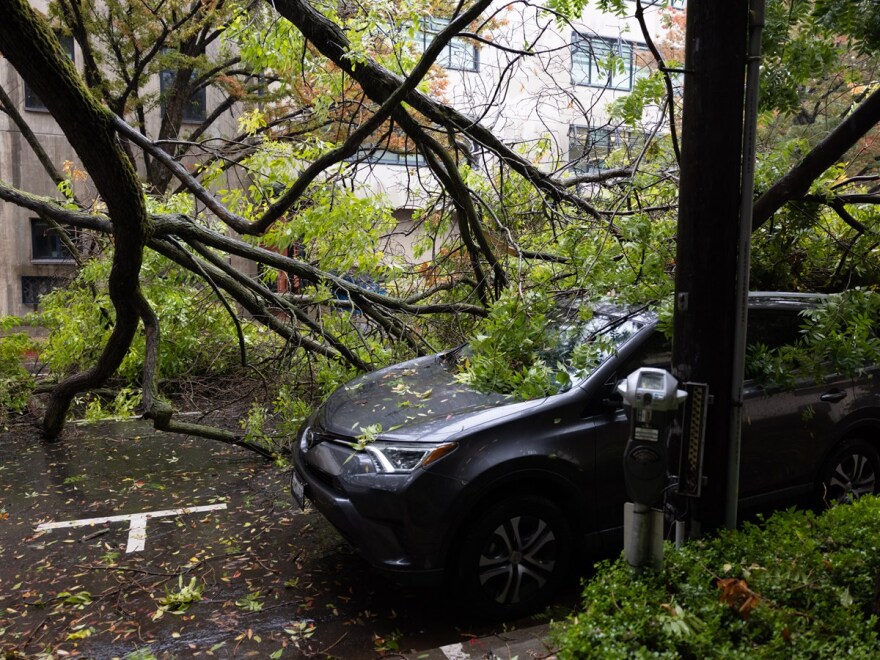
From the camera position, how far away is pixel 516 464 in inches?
162

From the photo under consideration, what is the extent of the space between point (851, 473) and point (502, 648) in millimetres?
3288

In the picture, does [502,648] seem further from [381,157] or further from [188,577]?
[381,157]

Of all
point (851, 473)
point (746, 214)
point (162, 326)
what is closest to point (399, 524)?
point (746, 214)

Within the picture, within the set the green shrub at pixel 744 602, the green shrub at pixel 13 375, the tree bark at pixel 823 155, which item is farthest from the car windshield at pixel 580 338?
the green shrub at pixel 13 375

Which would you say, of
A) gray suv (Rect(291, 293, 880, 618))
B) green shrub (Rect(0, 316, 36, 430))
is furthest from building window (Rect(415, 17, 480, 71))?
green shrub (Rect(0, 316, 36, 430))

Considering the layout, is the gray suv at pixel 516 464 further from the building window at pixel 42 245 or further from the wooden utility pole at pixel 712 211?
the building window at pixel 42 245

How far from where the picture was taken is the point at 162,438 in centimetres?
841

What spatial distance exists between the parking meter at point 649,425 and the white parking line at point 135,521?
12.8 ft

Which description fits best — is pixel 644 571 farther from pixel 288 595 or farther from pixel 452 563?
pixel 288 595

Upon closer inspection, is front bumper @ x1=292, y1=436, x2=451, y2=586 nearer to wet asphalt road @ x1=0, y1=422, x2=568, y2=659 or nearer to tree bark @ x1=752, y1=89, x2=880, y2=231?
wet asphalt road @ x1=0, y1=422, x2=568, y2=659

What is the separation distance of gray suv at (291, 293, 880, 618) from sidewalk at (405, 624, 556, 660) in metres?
0.34

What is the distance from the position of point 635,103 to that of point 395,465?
2.81 meters

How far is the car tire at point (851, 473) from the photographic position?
17.0 feet

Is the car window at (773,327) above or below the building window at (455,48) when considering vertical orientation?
below
